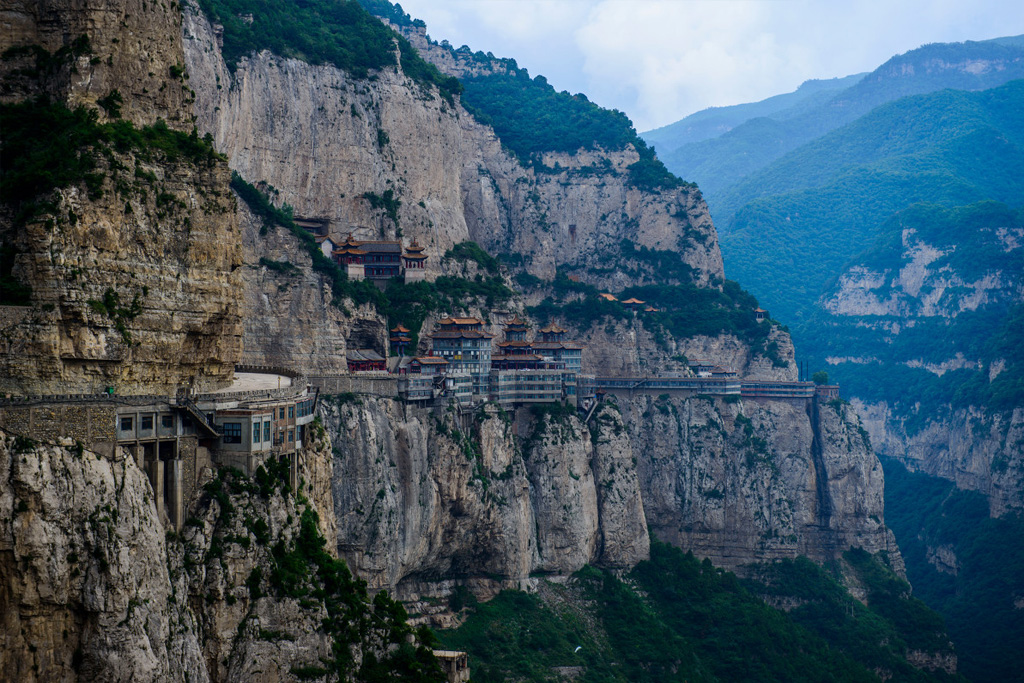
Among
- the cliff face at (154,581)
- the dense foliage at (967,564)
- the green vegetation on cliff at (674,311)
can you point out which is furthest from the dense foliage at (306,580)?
the dense foliage at (967,564)

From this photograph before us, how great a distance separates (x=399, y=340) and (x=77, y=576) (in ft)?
170

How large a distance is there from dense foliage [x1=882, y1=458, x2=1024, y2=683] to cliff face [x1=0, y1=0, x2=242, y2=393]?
8040cm

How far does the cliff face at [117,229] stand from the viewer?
4159cm

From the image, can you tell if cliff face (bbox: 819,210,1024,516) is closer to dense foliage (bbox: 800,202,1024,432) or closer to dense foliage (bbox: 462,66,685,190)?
dense foliage (bbox: 800,202,1024,432)

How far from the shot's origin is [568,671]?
3268 inches

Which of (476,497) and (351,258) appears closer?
(476,497)

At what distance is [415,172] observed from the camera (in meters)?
102

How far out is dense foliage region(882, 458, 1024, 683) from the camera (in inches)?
4469

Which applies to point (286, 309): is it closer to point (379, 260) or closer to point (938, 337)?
point (379, 260)

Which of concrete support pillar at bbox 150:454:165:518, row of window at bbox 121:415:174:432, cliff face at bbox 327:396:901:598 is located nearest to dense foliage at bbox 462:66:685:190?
cliff face at bbox 327:396:901:598

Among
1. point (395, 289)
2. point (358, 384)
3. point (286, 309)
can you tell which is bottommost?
point (358, 384)

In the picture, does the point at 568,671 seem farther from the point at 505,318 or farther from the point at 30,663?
the point at 30,663

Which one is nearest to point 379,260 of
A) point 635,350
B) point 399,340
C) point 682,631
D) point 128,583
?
point 399,340

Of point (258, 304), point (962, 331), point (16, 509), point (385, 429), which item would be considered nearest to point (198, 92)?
point (258, 304)
